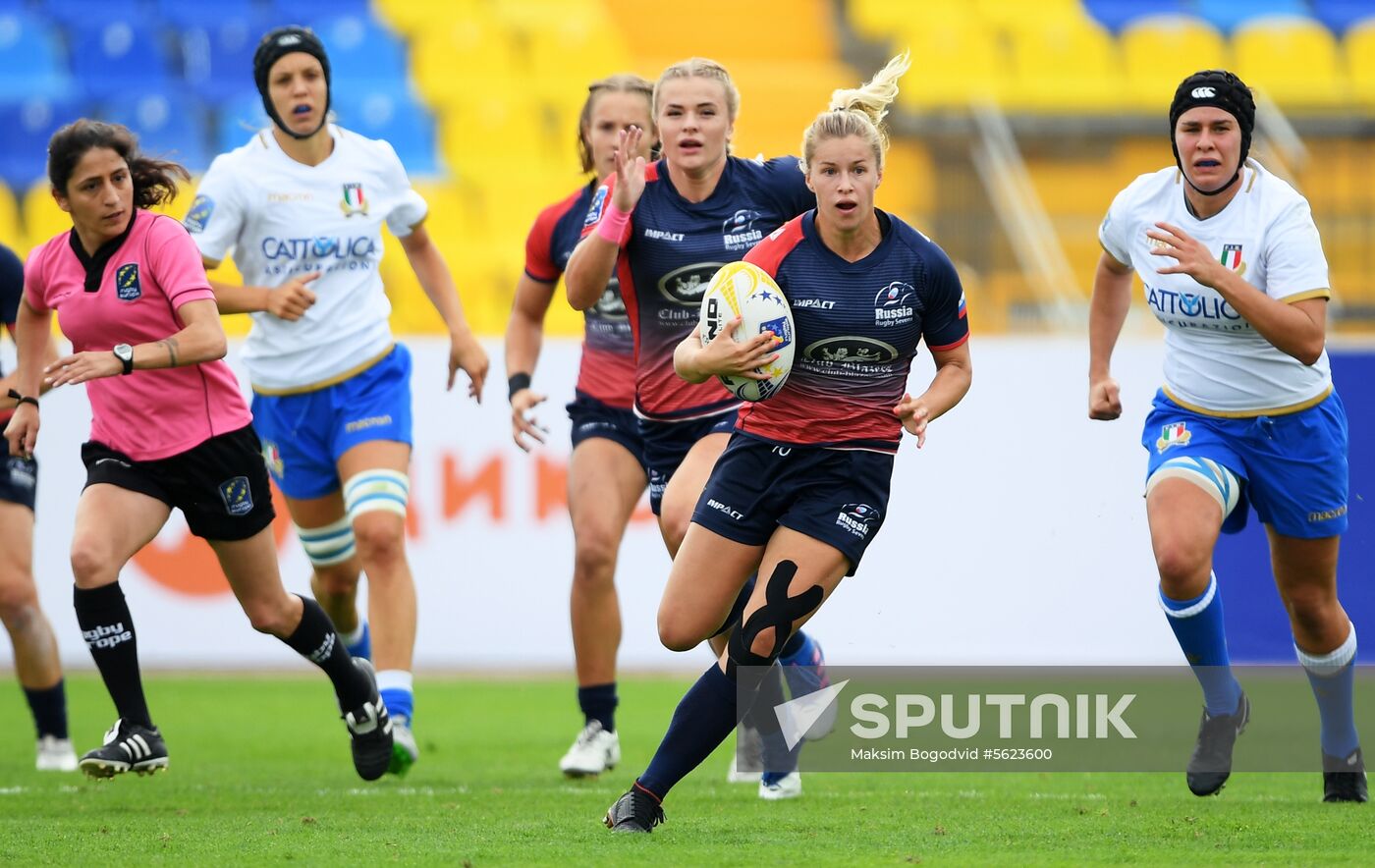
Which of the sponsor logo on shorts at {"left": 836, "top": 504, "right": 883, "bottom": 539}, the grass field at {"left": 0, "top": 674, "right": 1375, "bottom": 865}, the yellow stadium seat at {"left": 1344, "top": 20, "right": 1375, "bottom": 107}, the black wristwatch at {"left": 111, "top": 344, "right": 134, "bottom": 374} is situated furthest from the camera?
the yellow stadium seat at {"left": 1344, "top": 20, "right": 1375, "bottom": 107}

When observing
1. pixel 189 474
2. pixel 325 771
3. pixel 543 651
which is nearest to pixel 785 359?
pixel 189 474

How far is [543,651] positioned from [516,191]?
5.21 meters

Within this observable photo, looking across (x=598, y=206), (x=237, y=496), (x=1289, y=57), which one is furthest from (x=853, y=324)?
(x=1289, y=57)

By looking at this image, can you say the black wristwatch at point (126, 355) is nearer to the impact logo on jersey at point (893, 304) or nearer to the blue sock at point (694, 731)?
the blue sock at point (694, 731)

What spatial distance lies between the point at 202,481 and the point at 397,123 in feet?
30.8

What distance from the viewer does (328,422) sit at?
7312 millimetres

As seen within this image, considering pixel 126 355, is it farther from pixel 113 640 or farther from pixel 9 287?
pixel 9 287

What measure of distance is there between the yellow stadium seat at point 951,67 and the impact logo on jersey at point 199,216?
9285mm

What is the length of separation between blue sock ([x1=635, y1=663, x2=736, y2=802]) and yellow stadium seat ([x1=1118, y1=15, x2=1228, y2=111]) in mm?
11657

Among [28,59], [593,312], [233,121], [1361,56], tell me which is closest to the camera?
[593,312]

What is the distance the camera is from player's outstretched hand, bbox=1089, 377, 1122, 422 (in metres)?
6.45

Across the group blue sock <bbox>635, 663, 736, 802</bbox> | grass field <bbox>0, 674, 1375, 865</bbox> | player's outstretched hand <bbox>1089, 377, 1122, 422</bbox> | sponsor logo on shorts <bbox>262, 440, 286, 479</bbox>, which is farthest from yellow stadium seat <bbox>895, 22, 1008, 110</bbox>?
blue sock <bbox>635, 663, 736, 802</bbox>

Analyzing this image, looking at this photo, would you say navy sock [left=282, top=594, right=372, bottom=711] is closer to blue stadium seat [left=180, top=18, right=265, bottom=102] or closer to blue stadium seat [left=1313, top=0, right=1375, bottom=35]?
blue stadium seat [left=180, top=18, right=265, bottom=102]

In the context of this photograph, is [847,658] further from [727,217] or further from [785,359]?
[785,359]
